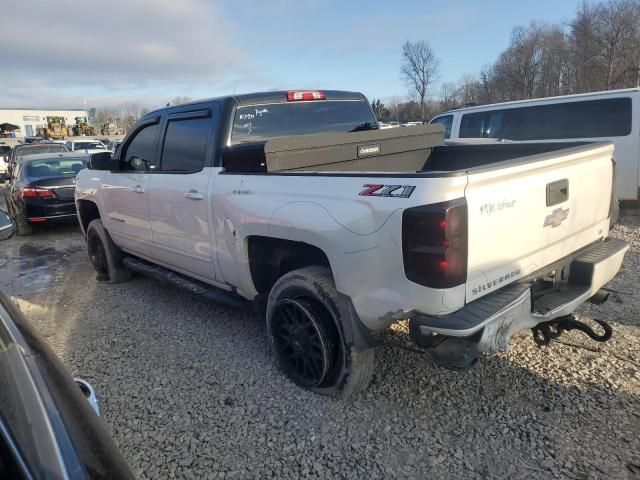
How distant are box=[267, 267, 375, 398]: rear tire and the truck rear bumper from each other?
634 millimetres

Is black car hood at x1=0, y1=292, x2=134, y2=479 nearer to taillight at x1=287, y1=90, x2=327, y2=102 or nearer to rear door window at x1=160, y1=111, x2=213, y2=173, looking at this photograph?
rear door window at x1=160, y1=111, x2=213, y2=173

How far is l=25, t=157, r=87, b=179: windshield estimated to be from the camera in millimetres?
9820

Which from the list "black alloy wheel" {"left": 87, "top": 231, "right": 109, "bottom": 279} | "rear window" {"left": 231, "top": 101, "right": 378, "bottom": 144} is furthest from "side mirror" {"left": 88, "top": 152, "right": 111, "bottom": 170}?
"rear window" {"left": 231, "top": 101, "right": 378, "bottom": 144}

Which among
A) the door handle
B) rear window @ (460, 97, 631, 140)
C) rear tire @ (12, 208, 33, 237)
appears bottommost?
rear tire @ (12, 208, 33, 237)

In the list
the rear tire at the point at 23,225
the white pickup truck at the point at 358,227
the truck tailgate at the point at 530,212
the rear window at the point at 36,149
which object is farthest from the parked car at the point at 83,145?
the truck tailgate at the point at 530,212

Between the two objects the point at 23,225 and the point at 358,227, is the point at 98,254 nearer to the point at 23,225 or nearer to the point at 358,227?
the point at 23,225

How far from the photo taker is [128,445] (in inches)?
112

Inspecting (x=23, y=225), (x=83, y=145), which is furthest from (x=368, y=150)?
(x=83, y=145)

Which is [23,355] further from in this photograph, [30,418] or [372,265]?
[372,265]

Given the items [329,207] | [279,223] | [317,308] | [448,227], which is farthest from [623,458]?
[279,223]

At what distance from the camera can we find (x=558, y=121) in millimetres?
8594

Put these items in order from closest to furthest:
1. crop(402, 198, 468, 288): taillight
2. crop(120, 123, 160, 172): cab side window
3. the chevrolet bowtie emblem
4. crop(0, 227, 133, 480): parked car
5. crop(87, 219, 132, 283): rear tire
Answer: crop(0, 227, 133, 480): parked car → crop(402, 198, 468, 288): taillight → the chevrolet bowtie emblem → crop(120, 123, 160, 172): cab side window → crop(87, 219, 132, 283): rear tire

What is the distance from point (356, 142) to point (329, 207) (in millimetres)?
1222

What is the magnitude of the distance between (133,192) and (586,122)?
7428mm
